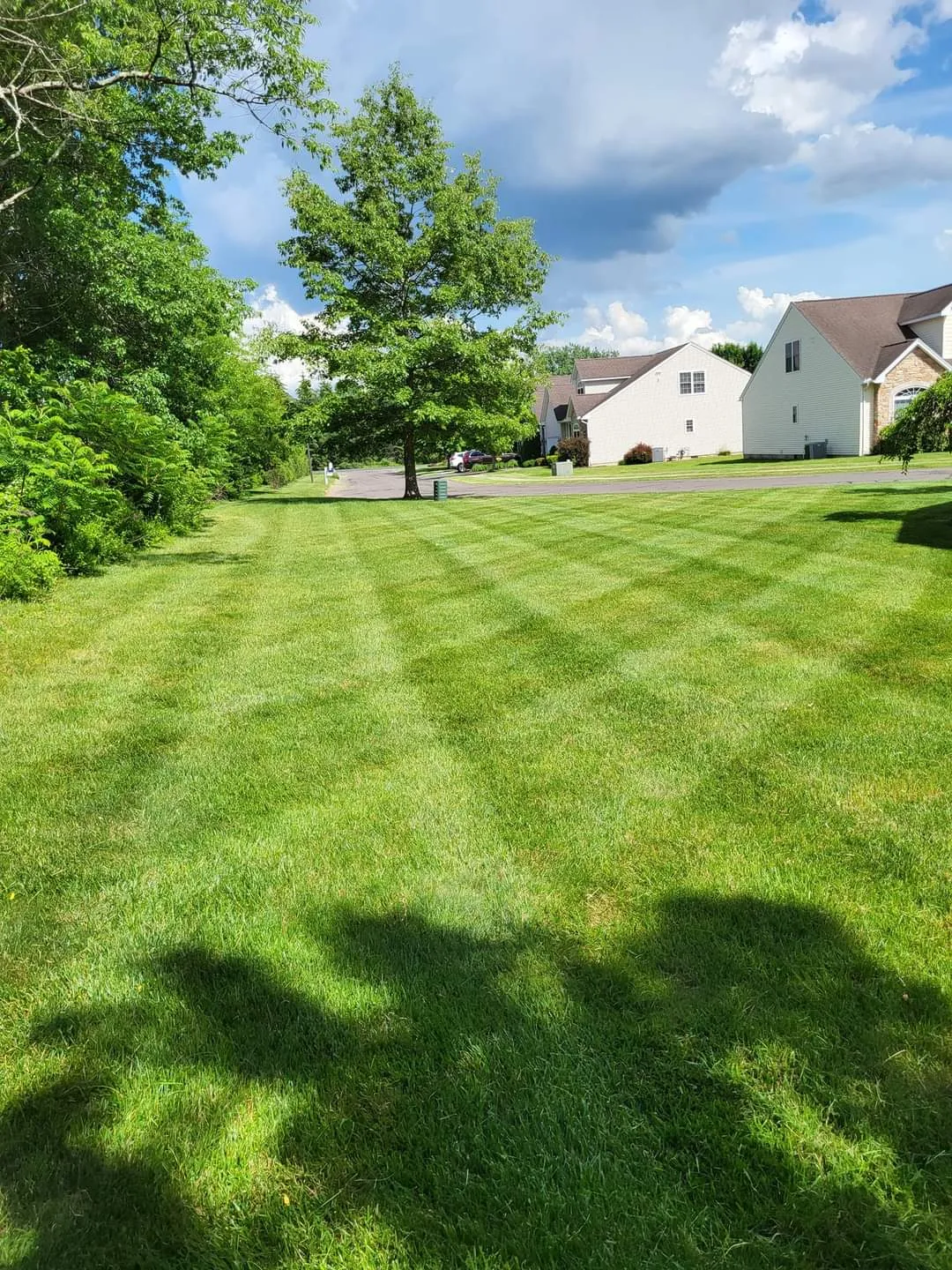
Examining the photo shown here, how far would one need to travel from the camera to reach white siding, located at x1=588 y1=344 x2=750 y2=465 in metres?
51.2

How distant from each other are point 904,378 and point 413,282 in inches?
885

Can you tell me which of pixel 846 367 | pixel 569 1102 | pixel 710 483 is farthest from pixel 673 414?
pixel 569 1102

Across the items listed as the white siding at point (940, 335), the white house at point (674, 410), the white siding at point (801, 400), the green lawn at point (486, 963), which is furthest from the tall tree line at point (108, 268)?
the white house at point (674, 410)

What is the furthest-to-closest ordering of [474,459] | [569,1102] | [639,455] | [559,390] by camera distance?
1. [559,390]
2. [474,459]
3. [639,455]
4. [569,1102]

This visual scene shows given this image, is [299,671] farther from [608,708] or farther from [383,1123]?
[383,1123]

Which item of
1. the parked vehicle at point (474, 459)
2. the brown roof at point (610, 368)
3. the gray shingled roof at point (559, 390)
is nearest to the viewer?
the brown roof at point (610, 368)

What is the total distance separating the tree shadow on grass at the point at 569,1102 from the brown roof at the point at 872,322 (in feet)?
125

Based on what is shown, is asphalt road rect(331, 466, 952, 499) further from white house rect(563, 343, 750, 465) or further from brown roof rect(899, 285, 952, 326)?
white house rect(563, 343, 750, 465)

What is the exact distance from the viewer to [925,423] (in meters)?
12.7

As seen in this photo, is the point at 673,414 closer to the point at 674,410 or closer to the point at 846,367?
the point at 674,410

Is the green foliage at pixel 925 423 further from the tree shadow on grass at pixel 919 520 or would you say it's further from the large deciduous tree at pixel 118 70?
the large deciduous tree at pixel 118 70

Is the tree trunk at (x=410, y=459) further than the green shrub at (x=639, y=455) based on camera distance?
No

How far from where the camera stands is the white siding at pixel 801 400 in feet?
116

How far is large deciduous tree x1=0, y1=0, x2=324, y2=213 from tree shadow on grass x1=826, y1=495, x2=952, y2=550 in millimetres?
11581
